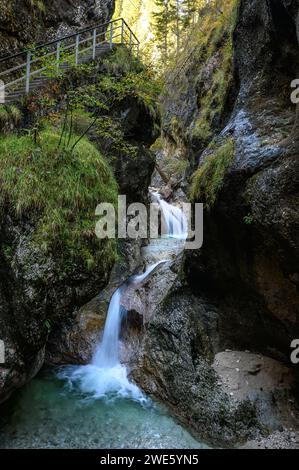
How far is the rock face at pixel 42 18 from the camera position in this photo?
885 cm

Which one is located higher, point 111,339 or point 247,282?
point 247,282

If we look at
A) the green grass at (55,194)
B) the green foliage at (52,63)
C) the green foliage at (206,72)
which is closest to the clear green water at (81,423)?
the green grass at (55,194)

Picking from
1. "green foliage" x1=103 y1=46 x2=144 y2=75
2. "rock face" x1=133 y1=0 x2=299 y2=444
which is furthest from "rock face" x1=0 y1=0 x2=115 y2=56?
"rock face" x1=133 y1=0 x2=299 y2=444

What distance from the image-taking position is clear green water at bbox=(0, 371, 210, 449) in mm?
5797

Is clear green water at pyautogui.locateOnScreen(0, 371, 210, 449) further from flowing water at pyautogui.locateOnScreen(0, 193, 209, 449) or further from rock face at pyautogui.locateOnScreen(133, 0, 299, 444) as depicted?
rock face at pyautogui.locateOnScreen(133, 0, 299, 444)

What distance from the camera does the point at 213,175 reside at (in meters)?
6.86

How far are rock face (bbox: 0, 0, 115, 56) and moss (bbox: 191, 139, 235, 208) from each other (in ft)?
20.9

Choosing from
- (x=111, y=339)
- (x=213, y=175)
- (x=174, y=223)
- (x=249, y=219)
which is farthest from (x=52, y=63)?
(x=174, y=223)

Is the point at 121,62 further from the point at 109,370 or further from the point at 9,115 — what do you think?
the point at 109,370

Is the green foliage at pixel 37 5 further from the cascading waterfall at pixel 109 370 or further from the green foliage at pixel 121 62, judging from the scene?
the cascading waterfall at pixel 109 370

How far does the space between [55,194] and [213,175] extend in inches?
129

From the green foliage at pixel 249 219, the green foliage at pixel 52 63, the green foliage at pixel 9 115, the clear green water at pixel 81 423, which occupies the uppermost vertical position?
the green foliage at pixel 52 63
